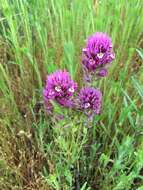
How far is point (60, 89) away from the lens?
106 cm

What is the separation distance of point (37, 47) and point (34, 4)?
0.18m

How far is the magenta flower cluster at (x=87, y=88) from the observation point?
107 centimetres

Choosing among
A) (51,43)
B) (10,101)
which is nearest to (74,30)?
(51,43)

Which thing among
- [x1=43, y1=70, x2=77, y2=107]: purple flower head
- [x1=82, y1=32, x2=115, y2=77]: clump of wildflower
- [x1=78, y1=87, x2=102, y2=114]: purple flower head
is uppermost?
[x1=82, y1=32, x2=115, y2=77]: clump of wildflower

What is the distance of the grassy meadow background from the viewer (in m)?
1.23

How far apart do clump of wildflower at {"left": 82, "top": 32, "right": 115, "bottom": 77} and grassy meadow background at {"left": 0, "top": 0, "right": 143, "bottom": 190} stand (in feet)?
0.25

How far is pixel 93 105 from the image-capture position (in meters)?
1.11

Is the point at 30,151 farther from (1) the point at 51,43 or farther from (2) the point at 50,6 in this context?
(2) the point at 50,6

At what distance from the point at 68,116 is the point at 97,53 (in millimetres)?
206

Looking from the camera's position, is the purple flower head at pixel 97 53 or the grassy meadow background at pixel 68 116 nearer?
the purple flower head at pixel 97 53

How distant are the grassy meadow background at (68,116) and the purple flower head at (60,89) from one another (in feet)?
0.32

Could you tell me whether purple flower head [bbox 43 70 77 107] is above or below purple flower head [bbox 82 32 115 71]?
below

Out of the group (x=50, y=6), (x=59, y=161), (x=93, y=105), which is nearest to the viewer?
(x=93, y=105)

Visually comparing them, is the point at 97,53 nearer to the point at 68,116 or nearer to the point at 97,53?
the point at 97,53
